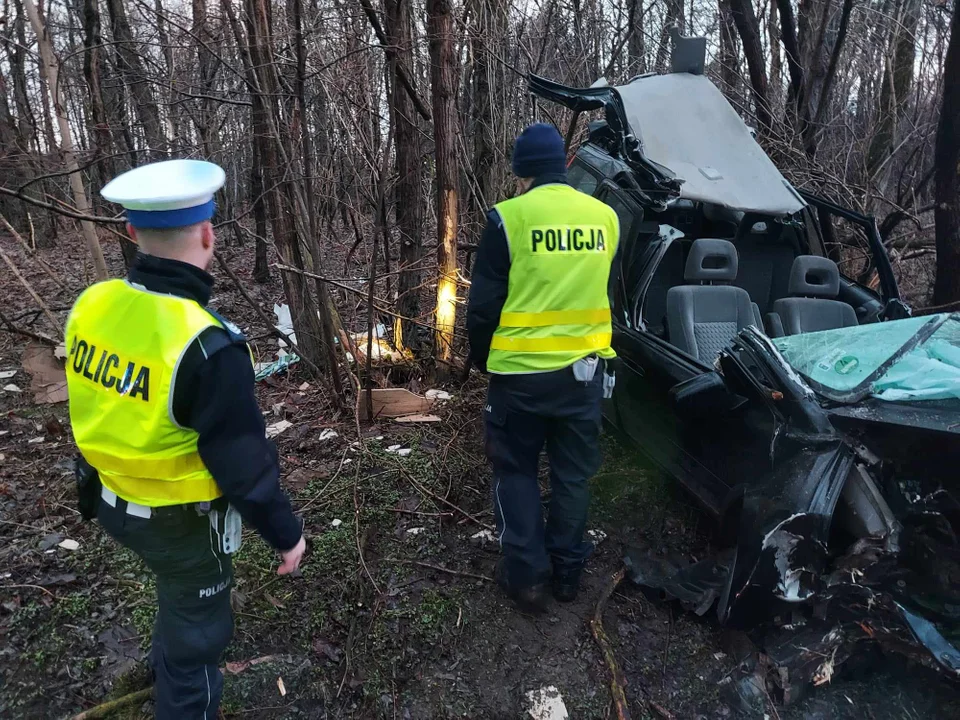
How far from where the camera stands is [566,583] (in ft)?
9.81

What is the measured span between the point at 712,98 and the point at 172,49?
629 cm

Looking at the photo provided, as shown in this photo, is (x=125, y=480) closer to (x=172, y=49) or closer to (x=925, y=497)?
(x=925, y=497)

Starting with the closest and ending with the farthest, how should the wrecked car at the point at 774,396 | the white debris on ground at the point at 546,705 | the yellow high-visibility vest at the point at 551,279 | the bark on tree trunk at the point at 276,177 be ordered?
1. the wrecked car at the point at 774,396
2. the white debris on ground at the point at 546,705
3. the yellow high-visibility vest at the point at 551,279
4. the bark on tree trunk at the point at 276,177

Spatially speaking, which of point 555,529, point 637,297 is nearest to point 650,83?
point 637,297

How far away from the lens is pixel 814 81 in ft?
24.6

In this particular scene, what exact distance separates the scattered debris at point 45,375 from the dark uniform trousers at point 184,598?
4031 mm

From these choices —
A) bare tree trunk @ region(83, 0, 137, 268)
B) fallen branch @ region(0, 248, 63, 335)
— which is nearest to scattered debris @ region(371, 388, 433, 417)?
fallen branch @ region(0, 248, 63, 335)

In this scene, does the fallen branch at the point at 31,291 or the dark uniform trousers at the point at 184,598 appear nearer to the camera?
the dark uniform trousers at the point at 184,598

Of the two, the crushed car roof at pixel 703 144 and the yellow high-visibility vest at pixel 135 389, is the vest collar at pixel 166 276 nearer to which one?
the yellow high-visibility vest at pixel 135 389

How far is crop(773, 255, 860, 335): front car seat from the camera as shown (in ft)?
13.0

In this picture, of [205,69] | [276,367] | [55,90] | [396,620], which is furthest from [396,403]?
[205,69]

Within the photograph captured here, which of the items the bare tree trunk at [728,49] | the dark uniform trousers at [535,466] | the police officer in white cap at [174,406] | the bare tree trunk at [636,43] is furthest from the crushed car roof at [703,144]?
the bare tree trunk at [636,43]

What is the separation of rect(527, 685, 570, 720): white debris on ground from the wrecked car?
0.70 metres

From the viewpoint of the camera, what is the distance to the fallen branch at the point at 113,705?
90.7 inches
